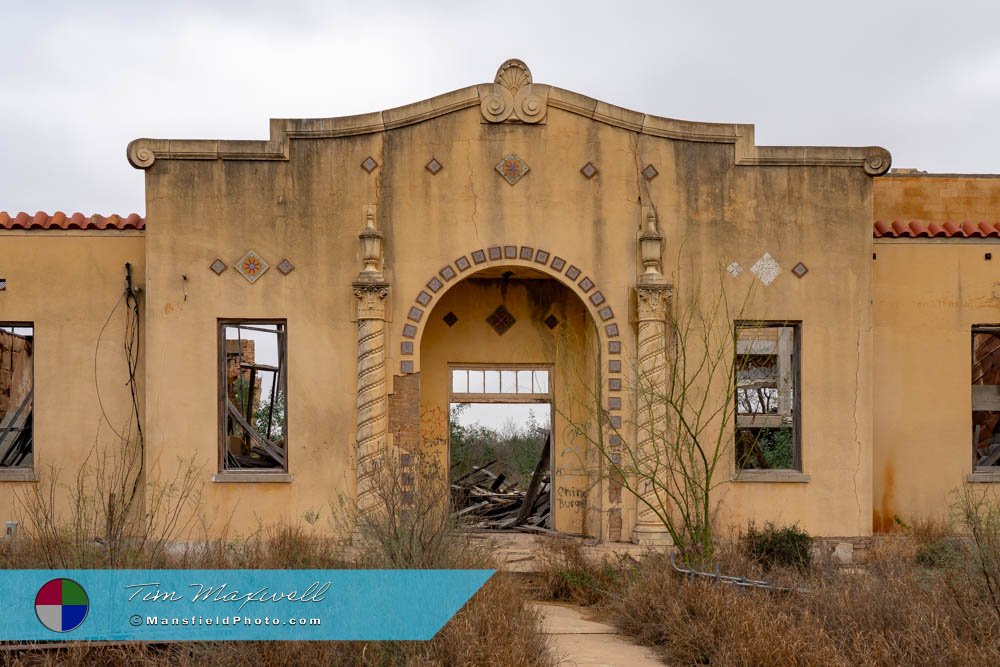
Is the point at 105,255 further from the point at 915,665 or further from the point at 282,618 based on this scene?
the point at 915,665

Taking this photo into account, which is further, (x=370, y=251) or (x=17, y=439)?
(x=17, y=439)

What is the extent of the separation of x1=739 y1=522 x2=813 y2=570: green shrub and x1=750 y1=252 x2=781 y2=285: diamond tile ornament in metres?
3.33

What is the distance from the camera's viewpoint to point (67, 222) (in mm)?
14570

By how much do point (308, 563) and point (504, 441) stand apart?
86.4ft

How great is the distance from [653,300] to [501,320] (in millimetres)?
2683

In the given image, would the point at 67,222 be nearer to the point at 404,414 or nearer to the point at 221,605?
the point at 404,414

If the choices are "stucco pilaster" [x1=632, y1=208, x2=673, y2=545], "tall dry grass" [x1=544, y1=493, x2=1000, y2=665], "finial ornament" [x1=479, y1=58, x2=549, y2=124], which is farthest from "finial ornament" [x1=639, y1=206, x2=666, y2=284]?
"tall dry grass" [x1=544, y1=493, x2=1000, y2=665]

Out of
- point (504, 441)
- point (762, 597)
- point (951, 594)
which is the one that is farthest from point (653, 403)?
point (504, 441)

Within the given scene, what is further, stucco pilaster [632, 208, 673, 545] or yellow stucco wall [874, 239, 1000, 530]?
yellow stucco wall [874, 239, 1000, 530]

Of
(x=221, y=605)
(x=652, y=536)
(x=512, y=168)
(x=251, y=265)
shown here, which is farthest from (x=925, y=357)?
(x=221, y=605)

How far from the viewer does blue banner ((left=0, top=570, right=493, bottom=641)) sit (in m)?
8.05

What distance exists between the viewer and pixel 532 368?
15.9 meters

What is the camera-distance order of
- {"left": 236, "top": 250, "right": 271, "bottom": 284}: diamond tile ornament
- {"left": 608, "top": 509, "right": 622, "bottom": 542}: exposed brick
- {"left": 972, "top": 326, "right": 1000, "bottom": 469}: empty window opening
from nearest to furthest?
{"left": 236, "top": 250, "right": 271, "bottom": 284}: diamond tile ornament
{"left": 608, "top": 509, "right": 622, "bottom": 542}: exposed brick
{"left": 972, "top": 326, "right": 1000, "bottom": 469}: empty window opening

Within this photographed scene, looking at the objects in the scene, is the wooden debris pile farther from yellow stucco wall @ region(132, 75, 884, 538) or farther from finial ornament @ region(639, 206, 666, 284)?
finial ornament @ region(639, 206, 666, 284)
